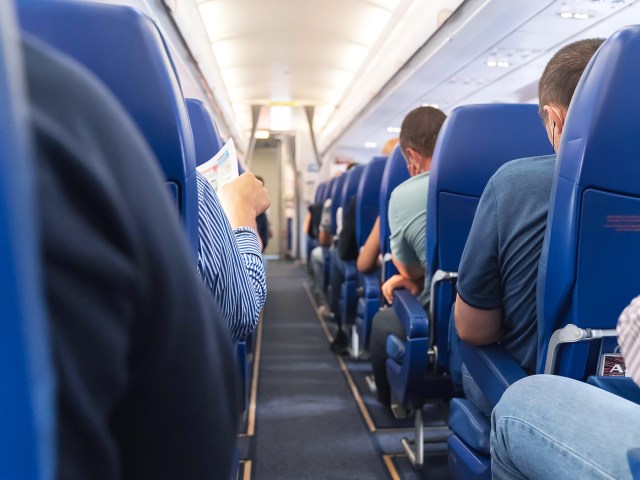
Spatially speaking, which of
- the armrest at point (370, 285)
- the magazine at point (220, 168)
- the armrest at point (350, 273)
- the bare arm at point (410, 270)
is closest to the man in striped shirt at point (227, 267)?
the magazine at point (220, 168)

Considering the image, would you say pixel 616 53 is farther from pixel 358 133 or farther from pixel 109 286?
pixel 358 133

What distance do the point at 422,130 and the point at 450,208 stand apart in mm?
685

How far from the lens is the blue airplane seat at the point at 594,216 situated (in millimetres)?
1235

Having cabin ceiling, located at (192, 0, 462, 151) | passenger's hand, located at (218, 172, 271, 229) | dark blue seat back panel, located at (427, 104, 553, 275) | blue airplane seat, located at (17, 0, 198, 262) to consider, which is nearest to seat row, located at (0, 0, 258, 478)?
blue airplane seat, located at (17, 0, 198, 262)

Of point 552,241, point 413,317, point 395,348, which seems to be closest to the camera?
point 552,241

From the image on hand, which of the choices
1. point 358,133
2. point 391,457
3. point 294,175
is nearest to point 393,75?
point 358,133

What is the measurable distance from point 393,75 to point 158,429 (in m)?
7.02

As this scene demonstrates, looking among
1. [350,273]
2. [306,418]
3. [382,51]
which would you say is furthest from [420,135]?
[382,51]

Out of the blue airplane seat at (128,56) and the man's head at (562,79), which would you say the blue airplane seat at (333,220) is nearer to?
the man's head at (562,79)

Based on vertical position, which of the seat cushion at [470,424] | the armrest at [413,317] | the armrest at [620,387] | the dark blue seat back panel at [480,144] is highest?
the dark blue seat back panel at [480,144]

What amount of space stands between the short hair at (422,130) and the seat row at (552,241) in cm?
63

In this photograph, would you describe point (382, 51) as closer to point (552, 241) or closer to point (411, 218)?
point (411, 218)

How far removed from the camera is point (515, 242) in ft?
5.29

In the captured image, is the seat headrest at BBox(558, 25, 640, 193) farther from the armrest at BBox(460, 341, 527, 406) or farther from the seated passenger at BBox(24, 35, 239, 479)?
the seated passenger at BBox(24, 35, 239, 479)
